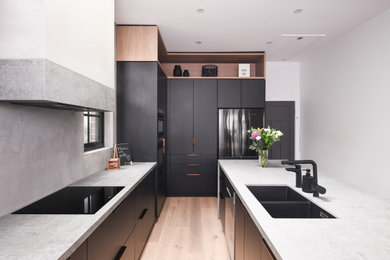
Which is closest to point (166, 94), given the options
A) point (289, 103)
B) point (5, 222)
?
point (289, 103)

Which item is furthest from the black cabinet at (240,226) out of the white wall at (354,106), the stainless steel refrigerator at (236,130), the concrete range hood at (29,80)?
the stainless steel refrigerator at (236,130)

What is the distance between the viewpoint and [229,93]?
4.13 meters

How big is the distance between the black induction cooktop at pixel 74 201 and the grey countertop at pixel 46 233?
0.09 meters

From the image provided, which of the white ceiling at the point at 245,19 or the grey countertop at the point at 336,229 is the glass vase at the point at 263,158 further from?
the white ceiling at the point at 245,19

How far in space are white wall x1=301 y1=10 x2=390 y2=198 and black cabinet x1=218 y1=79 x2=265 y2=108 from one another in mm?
1222

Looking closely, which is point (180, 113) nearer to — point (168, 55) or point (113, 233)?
point (168, 55)

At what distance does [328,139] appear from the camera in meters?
4.10

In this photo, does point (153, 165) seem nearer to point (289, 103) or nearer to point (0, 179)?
point (0, 179)

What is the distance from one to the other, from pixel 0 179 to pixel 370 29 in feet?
14.0

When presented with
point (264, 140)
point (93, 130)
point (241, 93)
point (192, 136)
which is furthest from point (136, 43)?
point (264, 140)

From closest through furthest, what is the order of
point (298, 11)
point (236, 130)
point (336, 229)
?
point (336, 229) → point (298, 11) → point (236, 130)

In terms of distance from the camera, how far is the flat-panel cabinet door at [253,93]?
4121mm

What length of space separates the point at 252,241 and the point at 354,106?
3220mm

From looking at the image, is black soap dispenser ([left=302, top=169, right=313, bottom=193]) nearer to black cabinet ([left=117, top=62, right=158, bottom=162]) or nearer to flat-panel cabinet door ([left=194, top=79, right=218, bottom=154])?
black cabinet ([left=117, top=62, right=158, bottom=162])
